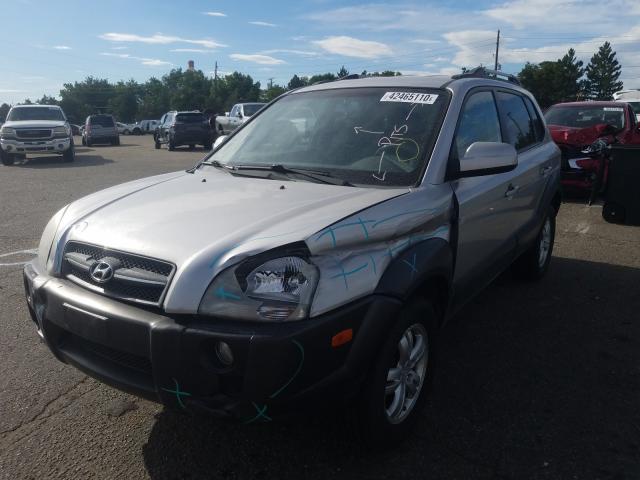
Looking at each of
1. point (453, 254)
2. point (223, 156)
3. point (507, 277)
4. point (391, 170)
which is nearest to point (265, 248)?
point (391, 170)

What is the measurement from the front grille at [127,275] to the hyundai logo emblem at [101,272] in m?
0.02

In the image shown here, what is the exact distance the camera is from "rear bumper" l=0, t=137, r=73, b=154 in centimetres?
1711

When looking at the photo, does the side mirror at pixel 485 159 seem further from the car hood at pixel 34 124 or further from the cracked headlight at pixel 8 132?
the cracked headlight at pixel 8 132

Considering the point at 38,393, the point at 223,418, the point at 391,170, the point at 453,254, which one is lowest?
the point at 38,393

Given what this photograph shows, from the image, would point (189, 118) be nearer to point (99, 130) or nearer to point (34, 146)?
point (34, 146)

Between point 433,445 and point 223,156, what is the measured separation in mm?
2267

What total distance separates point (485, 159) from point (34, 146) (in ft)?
57.5

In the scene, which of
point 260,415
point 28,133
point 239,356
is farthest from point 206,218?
point 28,133

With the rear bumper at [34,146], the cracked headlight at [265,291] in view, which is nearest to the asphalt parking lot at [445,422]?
the cracked headlight at [265,291]

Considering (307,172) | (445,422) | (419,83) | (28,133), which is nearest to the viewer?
(445,422)

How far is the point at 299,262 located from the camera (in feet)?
7.06

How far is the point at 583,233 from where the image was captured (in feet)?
23.9

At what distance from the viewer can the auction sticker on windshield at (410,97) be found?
10.8ft

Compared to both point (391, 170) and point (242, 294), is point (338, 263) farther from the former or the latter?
point (391, 170)
